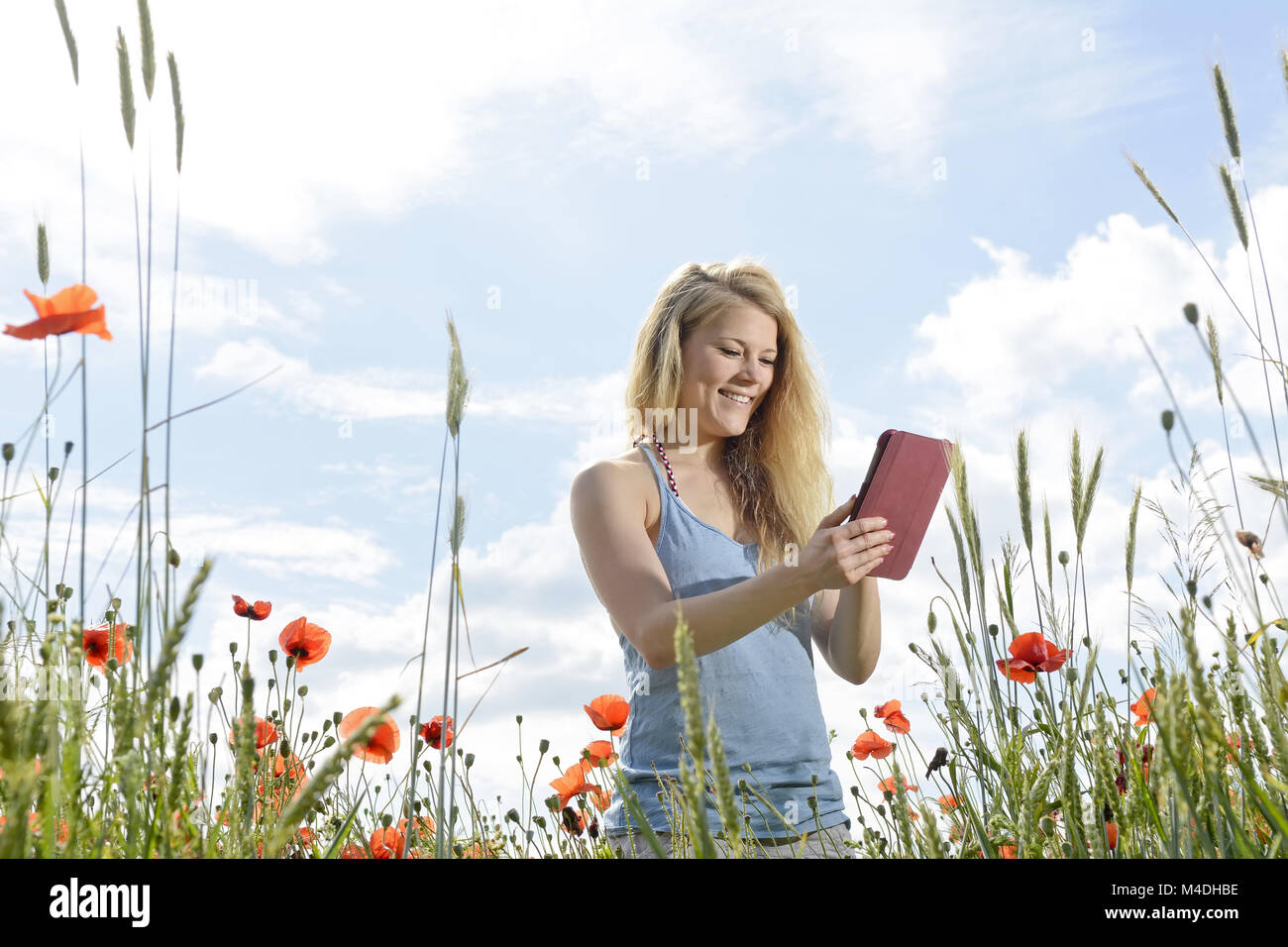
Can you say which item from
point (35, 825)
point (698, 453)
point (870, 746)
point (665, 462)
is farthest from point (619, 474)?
point (35, 825)

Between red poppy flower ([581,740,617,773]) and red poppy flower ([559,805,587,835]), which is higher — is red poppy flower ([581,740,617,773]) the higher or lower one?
the higher one

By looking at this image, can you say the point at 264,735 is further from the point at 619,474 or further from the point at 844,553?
the point at 844,553

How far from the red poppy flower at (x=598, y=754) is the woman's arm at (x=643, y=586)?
1.15ft

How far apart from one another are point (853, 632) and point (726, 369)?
748mm

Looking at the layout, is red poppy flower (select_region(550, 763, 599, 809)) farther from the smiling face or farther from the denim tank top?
the smiling face

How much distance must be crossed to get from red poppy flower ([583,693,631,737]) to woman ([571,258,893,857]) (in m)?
0.09

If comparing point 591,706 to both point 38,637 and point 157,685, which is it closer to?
point 38,637

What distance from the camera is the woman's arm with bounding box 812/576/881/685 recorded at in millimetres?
2418

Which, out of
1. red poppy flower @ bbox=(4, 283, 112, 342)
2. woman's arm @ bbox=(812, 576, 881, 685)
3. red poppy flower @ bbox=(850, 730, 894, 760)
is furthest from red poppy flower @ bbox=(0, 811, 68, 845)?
red poppy flower @ bbox=(850, 730, 894, 760)

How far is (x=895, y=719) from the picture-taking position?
2357 millimetres

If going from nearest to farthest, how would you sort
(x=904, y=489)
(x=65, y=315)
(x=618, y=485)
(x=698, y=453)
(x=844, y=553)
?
(x=65, y=315), (x=844, y=553), (x=904, y=489), (x=618, y=485), (x=698, y=453)

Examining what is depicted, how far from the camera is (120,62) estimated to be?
124 centimetres

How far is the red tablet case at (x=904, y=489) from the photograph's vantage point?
6.33 feet
